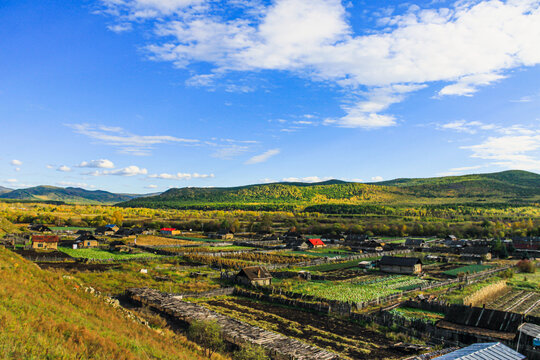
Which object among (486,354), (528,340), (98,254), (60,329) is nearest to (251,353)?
(60,329)

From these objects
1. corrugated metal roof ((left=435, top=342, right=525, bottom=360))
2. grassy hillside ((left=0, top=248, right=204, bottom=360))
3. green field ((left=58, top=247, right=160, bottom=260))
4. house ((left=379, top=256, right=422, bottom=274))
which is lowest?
green field ((left=58, top=247, right=160, bottom=260))

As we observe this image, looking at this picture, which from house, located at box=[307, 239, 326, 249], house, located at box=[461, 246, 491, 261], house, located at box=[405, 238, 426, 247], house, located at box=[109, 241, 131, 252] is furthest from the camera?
house, located at box=[307, 239, 326, 249]

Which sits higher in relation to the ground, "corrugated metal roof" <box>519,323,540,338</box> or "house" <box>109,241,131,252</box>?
"corrugated metal roof" <box>519,323,540,338</box>

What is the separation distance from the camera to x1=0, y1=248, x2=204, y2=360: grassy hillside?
915 centimetres

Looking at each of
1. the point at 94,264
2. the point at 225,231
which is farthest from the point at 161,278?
the point at 225,231

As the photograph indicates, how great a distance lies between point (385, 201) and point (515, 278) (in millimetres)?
144040

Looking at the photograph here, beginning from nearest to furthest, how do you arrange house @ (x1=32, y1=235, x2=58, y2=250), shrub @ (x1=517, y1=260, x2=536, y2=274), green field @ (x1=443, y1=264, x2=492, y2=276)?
green field @ (x1=443, y1=264, x2=492, y2=276), shrub @ (x1=517, y1=260, x2=536, y2=274), house @ (x1=32, y1=235, x2=58, y2=250)

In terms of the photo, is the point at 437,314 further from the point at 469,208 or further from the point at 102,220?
the point at 469,208

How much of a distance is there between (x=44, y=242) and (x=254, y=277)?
43552 mm

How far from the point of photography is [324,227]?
10200 centimetres

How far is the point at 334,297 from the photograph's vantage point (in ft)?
104

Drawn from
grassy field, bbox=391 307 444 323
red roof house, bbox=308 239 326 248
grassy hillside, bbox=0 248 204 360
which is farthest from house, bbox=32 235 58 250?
grassy field, bbox=391 307 444 323

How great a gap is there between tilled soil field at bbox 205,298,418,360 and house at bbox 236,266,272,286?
5.69 m

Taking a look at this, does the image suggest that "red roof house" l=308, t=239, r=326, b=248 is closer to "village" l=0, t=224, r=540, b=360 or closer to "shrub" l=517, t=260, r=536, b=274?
"village" l=0, t=224, r=540, b=360
